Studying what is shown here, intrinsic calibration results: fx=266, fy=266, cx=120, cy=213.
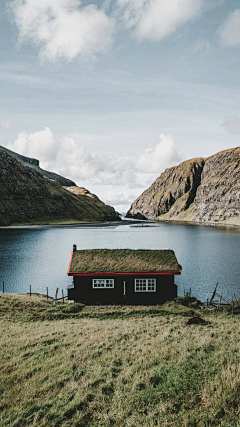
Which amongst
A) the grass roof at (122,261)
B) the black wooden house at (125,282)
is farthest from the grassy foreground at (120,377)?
the grass roof at (122,261)

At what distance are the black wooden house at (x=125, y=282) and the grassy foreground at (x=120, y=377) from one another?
11512 mm

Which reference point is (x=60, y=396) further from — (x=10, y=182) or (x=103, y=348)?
(x=10, y=182)

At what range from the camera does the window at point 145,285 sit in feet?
96.2

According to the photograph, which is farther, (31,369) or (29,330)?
(29,330)

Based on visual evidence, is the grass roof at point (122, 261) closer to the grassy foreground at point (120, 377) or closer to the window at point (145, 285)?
the window at point (145, 285)

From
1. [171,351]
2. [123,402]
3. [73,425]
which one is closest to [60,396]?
[73,425]

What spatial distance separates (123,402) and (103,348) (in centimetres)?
→ 512

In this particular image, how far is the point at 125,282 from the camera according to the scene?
29391 mm

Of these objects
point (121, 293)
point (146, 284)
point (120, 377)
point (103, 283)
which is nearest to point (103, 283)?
point (103, 283)

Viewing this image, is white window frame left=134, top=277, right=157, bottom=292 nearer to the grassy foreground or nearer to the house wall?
the house wall

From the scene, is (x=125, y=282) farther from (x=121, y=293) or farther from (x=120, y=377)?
(x=120, y=377)

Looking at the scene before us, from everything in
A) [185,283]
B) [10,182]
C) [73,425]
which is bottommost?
[185,283]

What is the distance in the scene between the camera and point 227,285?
40562mm

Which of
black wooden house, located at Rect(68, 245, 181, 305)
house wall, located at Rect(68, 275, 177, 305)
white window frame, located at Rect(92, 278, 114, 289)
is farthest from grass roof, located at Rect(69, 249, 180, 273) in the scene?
white window frame, located at Rect(92, 278, 114, 289)
